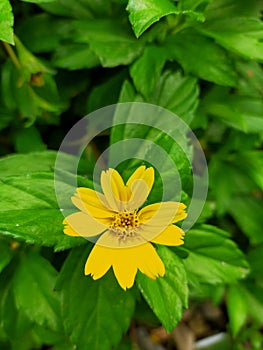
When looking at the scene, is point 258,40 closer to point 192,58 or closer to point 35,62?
point 192,58

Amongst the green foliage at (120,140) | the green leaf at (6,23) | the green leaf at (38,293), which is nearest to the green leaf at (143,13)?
the green foliage at (120,140)

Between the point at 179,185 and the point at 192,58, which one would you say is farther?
the point at 192,58

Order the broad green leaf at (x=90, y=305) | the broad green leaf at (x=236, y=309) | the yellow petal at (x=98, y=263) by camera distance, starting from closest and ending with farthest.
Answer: the yellow petal at (x=98, y=263) < the broad green leaf at (x=90, y=305) < the broad green leaf at (x=236, y=309)

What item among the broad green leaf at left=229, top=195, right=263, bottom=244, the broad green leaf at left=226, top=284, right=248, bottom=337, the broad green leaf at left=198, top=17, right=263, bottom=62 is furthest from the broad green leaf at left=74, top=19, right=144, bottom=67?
the broad green leaf at left=226, top=284, right=248, bottom=337

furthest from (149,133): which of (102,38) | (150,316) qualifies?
(150,316)

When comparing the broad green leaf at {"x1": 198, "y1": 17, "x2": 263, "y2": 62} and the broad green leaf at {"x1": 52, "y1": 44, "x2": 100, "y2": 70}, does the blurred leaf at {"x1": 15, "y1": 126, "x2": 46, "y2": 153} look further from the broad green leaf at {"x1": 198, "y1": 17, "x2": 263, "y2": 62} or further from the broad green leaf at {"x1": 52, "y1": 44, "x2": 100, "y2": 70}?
the broad green leaf at {"x1": 198, "y1": 17, "x2": 263, "y2": 62}

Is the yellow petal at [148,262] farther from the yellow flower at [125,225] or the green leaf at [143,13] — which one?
the green leaf at [143,13]

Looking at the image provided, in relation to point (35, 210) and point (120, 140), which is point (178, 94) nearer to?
point (120, 140)
